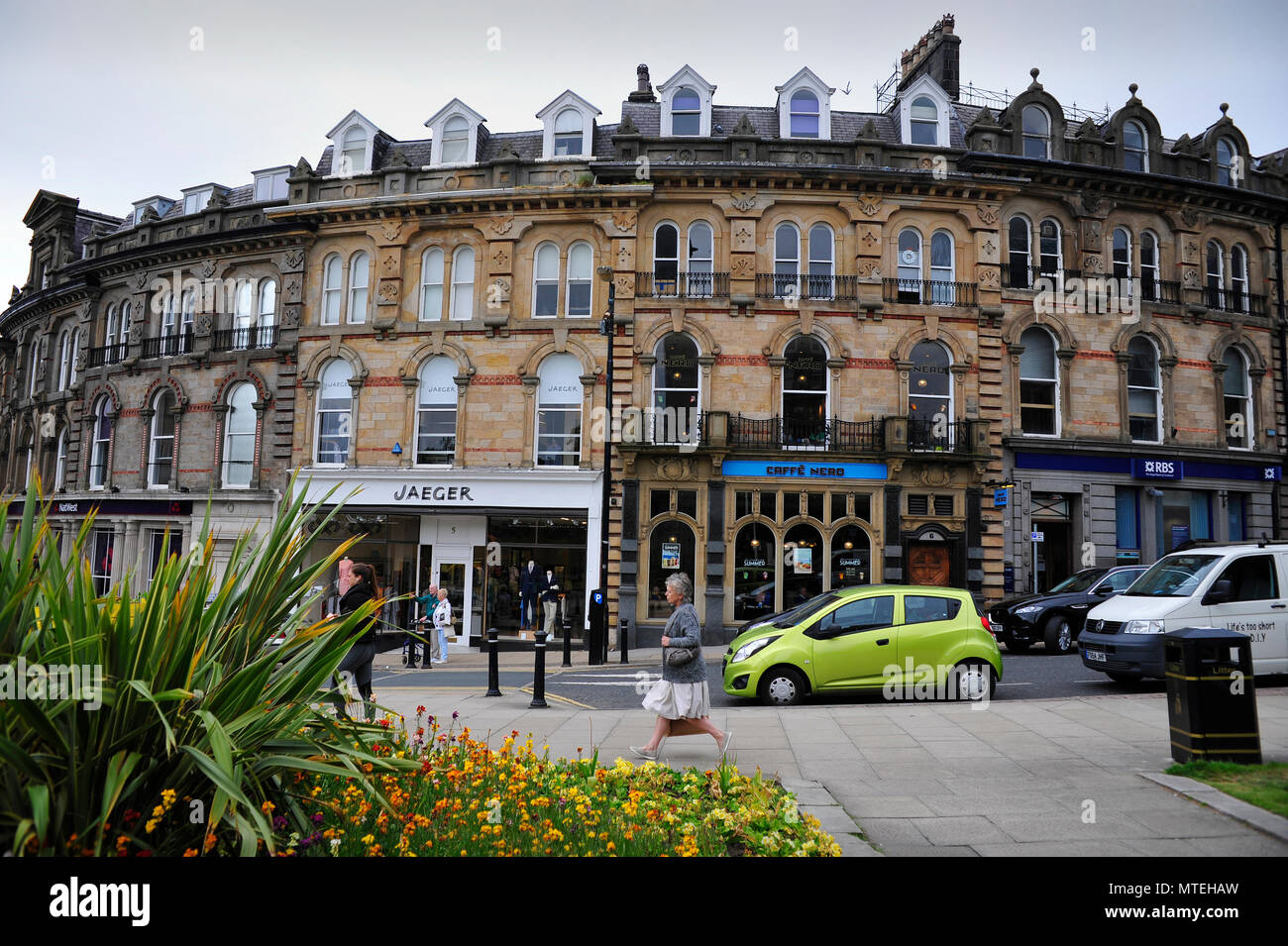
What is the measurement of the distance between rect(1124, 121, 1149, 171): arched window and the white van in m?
16.6

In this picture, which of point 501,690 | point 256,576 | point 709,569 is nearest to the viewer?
point 256,576

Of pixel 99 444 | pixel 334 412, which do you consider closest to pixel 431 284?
pixel 334 412

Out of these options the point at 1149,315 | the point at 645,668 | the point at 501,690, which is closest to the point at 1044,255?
the point at 1149,315

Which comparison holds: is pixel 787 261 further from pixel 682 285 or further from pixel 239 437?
pixel 239 437

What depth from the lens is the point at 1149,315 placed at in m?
22.1

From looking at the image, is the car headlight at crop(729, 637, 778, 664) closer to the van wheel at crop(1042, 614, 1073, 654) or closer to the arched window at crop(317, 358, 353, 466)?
the van wheel at crop(1042, 614, 1073, 654)

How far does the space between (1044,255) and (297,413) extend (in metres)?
22.4

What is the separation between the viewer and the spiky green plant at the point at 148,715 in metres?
3.23

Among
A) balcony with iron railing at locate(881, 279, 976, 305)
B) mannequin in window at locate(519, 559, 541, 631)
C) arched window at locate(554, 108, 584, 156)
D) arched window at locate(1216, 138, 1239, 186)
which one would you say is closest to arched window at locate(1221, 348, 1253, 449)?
arched window at locate(1216, 138, 1239, 186)

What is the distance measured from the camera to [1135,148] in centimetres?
2298

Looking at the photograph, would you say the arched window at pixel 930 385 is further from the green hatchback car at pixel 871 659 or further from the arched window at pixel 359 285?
the arched window at pixel 359 285

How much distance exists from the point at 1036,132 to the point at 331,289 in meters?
21.6
